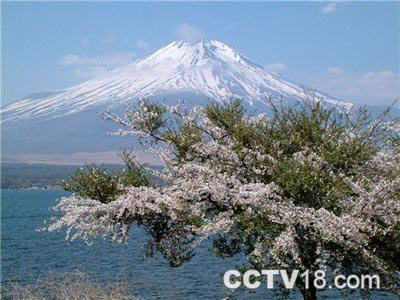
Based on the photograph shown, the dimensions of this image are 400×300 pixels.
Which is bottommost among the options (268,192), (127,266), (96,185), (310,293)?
(127,266)

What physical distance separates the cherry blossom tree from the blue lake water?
2.90 metres

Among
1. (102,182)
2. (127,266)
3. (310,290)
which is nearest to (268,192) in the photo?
(310,290)

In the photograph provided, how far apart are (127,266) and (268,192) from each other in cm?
2172

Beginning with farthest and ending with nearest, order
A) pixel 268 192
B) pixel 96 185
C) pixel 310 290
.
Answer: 1. pixel 96 185
2. pixel 310 290
3. pixel 268 192

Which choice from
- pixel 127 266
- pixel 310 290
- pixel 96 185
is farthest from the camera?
pixel 127 266

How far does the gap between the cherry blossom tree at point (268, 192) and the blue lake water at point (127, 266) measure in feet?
9.51

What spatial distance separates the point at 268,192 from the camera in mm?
10664

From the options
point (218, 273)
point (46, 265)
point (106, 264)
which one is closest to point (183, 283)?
point (218, 273)

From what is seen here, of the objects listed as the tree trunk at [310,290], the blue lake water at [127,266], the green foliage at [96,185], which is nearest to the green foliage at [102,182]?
the green foliage at [96,185]

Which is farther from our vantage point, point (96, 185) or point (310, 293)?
point (96, 185)

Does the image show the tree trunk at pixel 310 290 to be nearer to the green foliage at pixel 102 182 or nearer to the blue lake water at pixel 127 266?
the green foliage at pixel 102 182

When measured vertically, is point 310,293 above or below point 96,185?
below

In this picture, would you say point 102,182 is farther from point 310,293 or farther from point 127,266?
point 127,266

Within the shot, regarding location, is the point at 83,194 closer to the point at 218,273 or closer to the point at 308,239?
the point at 308,239
